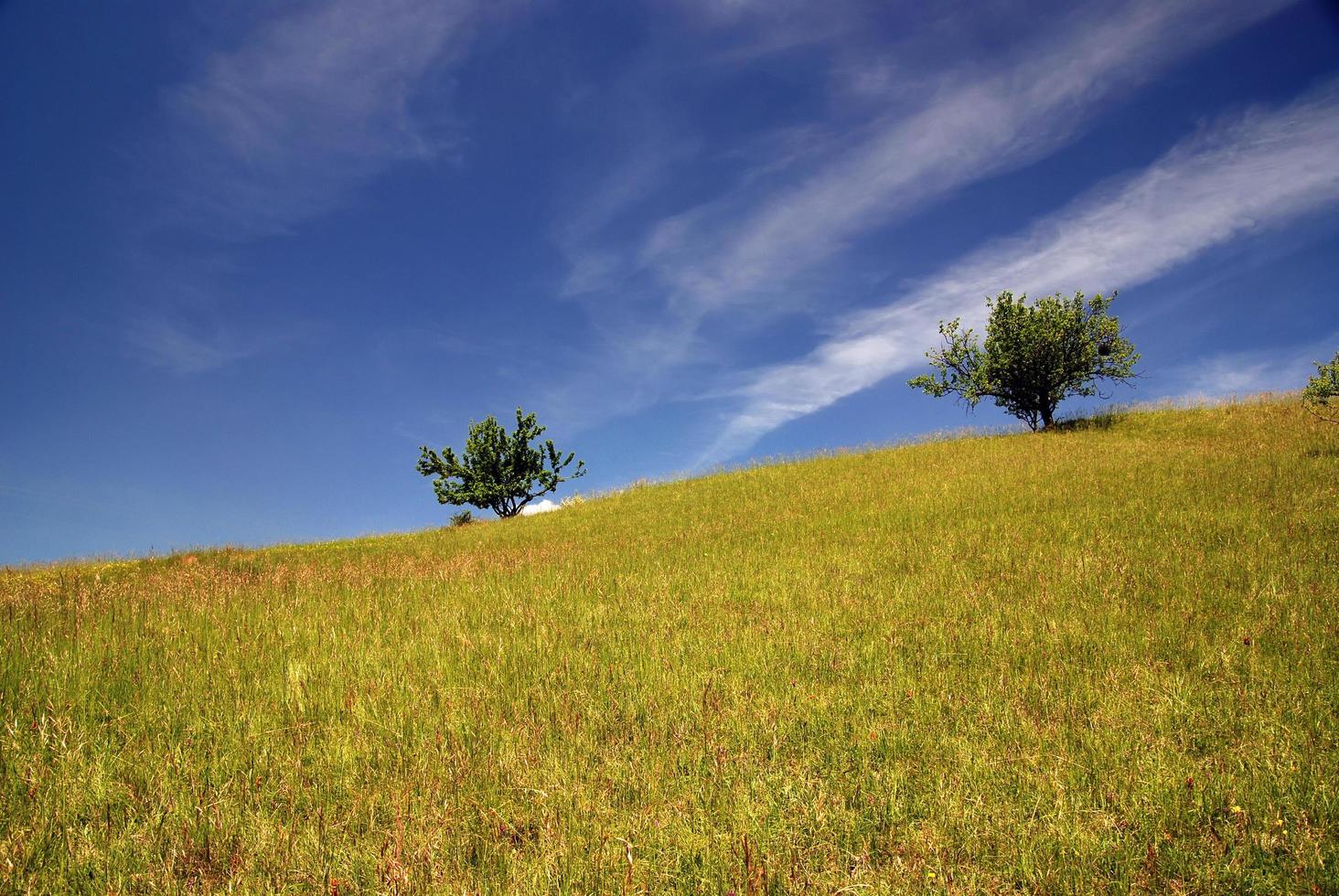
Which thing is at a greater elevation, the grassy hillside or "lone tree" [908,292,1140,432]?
"lone tree" [908,292,1140,432]

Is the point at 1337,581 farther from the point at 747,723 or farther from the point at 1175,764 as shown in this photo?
the point at 747,723

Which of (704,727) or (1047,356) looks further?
(1047,356)

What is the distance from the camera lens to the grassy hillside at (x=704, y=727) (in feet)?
9.27

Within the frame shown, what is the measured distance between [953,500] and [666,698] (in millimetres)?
10902

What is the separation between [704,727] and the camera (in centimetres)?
407

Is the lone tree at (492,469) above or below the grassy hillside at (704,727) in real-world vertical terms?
above

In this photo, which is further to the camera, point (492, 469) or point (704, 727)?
point (492, 469)

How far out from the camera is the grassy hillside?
2824mm

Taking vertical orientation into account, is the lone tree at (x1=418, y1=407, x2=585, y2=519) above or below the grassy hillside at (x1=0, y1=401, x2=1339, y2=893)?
above

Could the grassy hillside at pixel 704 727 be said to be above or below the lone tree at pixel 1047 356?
below

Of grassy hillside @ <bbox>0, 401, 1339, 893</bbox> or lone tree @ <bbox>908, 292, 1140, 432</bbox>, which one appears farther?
lone tree @ <bbox>908, 292, 1140, 432</bbox>

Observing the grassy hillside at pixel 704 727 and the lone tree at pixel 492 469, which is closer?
the grassy hillside at pixel 704 727

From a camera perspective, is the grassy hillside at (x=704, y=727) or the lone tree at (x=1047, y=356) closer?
the grassy hillside at (x=704, y=727)

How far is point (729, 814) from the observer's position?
10.3ft
